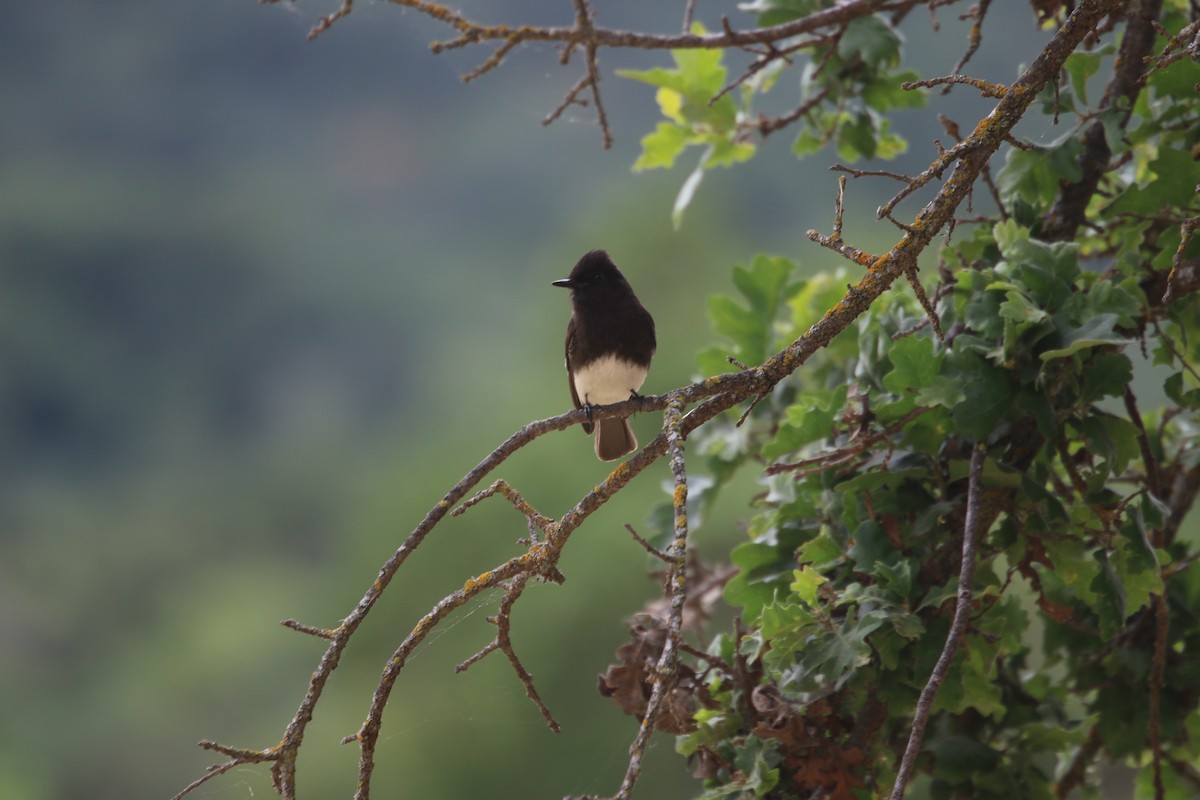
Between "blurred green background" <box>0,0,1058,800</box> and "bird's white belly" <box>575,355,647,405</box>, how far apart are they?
1690 millimetres

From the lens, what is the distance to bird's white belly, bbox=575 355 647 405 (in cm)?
416

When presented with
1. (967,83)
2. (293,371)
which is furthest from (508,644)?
(293,371)

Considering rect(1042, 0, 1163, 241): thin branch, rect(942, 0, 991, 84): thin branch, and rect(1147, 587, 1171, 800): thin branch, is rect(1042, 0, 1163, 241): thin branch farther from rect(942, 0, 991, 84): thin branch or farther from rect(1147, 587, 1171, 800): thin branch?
rect(1147, 587, 1171, 800): thin branch

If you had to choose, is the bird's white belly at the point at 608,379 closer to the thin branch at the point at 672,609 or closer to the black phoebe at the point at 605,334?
the black phoebe at the point at 605,334

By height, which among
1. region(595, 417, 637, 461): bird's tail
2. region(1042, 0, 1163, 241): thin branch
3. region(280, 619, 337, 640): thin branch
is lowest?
region(280, 619, 337, 640): thin branch

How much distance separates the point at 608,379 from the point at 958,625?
2.30 m

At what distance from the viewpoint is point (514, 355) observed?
2064 cm

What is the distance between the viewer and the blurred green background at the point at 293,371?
1161 cm

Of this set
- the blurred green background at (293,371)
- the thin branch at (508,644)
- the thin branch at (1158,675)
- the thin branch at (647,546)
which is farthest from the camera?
the blurred green background at (293,371)

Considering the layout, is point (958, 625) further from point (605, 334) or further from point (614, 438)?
point (614, 438)

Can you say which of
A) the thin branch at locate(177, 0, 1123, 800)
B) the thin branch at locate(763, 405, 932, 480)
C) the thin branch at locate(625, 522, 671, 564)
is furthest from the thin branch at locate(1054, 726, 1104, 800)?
the thin branch at locate(625, 522, 671, 564)

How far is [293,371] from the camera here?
2498 cm

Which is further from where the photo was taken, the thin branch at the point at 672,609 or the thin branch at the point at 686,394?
the thin branch at the point at 686,394

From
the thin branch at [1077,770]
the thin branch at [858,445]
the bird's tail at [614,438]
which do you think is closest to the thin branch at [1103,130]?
the thin branch at [858,445]
